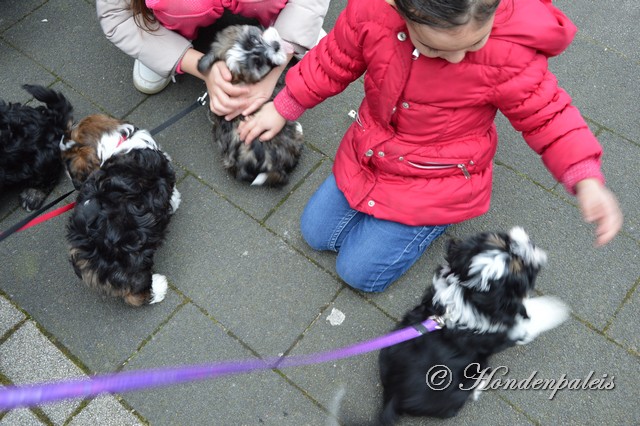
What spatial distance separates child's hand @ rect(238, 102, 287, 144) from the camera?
2.82 meters

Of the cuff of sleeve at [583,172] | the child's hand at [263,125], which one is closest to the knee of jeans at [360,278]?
the child's hand at [263,125]

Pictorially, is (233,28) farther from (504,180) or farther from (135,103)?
(504,180)

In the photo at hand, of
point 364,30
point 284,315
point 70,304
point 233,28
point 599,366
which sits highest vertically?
point 364,30

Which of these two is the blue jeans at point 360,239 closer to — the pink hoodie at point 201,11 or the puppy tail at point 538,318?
the puppy tail at point 538,318

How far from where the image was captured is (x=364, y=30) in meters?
2.32

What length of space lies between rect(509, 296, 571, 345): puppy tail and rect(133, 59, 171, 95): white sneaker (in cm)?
244

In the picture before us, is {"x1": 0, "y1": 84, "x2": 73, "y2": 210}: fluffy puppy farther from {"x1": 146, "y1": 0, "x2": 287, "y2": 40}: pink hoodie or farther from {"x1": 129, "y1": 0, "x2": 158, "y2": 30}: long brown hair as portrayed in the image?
{"x1": 146, "y1": 0, "x2": 287, "y2": 40}: pink hoodie

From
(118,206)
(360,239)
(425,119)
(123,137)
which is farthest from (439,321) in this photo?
(123,137)

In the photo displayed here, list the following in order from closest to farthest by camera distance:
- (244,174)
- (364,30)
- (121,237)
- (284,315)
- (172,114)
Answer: (364,30) < (121,237) < (284,315) < (244,174) < (172,114)

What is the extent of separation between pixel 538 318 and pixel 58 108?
8.38 feet

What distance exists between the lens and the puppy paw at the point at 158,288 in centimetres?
273

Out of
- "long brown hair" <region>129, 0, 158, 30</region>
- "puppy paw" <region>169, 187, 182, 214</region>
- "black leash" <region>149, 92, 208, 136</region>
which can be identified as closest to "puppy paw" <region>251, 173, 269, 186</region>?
"puppy paw" <region>169, 187, 182, 214</region>

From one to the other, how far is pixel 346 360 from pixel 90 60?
8.34ft

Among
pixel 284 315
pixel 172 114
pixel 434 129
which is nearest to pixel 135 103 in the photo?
pixel 172 114
